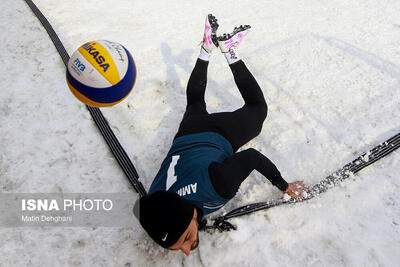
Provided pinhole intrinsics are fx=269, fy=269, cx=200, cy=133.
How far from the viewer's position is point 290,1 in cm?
592

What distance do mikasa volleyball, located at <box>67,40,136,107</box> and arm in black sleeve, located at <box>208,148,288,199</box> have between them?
52.5 inches

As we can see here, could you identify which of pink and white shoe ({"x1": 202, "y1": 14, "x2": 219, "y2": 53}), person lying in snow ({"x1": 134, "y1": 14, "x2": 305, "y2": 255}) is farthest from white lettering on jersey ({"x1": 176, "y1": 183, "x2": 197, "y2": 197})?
pink and white shoe ({"x1": 202, "y1": 14, "x2": 219, "y2": 53})

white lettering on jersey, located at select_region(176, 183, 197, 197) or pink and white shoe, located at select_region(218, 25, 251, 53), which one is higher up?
pink and white shoe, located at select_region(218, 25, 251, 53)

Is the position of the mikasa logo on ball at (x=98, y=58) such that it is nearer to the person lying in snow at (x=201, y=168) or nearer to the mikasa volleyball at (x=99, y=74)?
the mikasa volleyball at (x=99, y=74)

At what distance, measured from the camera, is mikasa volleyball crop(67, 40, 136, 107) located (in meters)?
2.66

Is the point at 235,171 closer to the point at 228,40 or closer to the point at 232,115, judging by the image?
the point at 232,115

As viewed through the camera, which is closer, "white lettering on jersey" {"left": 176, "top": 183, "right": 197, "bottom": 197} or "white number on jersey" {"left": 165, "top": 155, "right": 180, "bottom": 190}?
"white lettering on jersey" {"left": 176, "top": 183, "right": 197, "bottom": 197}

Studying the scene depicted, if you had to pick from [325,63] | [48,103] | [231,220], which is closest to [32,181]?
[48,103]

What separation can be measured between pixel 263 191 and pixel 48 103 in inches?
134

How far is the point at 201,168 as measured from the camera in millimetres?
2232

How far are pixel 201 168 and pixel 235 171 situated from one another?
A: 30 cm

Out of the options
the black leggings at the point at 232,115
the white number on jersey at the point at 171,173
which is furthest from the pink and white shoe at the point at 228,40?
the white number on jersey at the point at 171,173

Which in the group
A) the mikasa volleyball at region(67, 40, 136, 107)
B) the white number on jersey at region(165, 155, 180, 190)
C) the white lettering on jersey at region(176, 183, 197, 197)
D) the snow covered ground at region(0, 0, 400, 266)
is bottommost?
the snow covered ground at region(0, 0, 400, 266)

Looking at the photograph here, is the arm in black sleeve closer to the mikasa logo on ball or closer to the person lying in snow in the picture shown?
the person lying in snow
